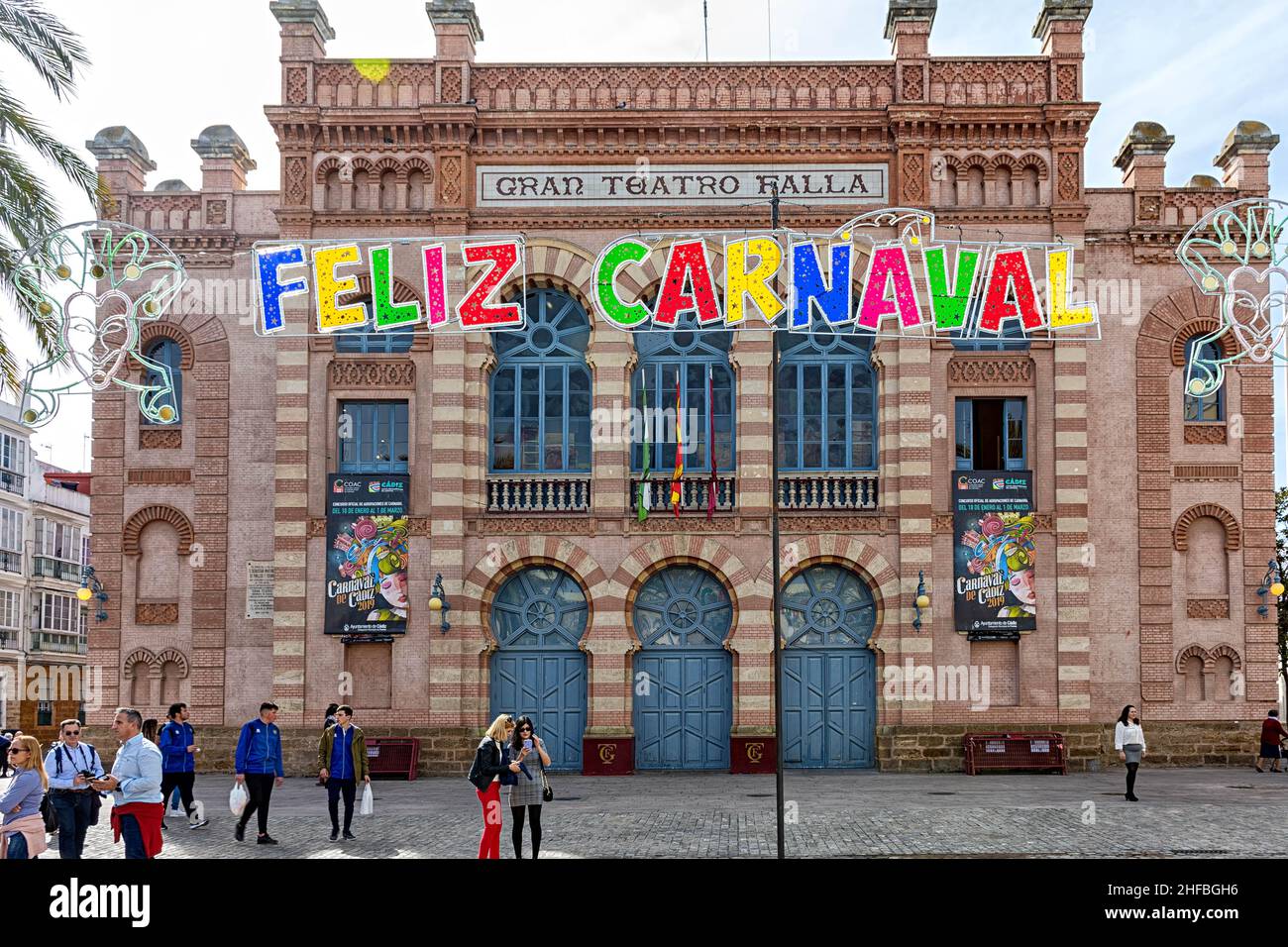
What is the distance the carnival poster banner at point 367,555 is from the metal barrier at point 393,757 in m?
2.28

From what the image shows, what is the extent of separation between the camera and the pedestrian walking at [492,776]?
16328mm

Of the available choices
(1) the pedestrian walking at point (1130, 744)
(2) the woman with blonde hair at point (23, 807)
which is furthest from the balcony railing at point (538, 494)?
(2) the woman with blonde hair at point (23, 807)

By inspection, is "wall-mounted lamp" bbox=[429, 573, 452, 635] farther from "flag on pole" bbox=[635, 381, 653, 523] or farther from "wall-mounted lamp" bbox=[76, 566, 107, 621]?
"wall-mounted lamp" bbox=[76, 566, 107, 621]

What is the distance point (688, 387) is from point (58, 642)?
4142 centimetres

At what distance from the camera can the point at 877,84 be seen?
1223 inches

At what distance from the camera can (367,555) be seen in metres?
29.9

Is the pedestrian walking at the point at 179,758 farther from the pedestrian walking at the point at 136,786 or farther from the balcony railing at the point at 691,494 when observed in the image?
the balcony railing at the point at 691,494

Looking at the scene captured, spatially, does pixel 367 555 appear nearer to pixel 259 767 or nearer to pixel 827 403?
pixel 827 403

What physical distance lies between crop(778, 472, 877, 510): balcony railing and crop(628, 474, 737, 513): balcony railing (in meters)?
1.13

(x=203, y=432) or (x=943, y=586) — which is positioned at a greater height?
(x=203, y=432)
